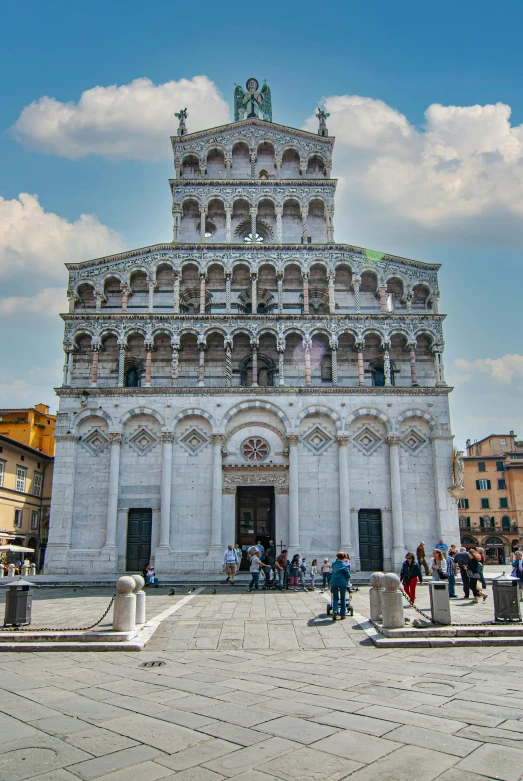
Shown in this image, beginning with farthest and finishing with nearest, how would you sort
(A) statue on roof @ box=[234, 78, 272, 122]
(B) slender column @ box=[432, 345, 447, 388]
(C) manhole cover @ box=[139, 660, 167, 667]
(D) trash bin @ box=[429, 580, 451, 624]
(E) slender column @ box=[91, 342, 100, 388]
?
(A) statue on roof @ box=[234, 78, 272, 122] < (B) slender column @ box=[432, 345, 447, 388] < (E) slender column @ box=[91, 342, 100, 388] < (D) trash bin @ box=[429, 580, 451, 624] < (C) manhole cover @ box=[139, 660, 167, 667]

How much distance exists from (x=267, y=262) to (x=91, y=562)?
18.1 meters

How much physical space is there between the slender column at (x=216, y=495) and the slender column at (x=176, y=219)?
12.5m

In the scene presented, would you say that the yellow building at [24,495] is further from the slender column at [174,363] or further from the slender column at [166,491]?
the slender column at [174,363]

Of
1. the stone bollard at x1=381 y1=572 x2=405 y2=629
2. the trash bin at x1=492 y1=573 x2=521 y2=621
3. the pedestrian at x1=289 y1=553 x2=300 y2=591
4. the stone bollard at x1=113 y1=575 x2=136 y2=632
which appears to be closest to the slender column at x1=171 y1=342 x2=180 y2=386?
the pedestrian at x1=289 y1=553 x2=300 y2=591

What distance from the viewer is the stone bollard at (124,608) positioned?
12.9 m

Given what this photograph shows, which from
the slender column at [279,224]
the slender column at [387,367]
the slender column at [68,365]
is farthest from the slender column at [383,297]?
the slender column at [68,365]

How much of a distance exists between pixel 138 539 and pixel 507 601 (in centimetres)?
1997

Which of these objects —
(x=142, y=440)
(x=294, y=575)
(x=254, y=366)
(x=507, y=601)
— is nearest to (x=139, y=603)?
(x=507, y=601)

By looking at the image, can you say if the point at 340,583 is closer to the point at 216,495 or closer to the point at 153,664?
the point at 153,664

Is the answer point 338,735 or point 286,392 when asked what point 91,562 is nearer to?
point 286,392

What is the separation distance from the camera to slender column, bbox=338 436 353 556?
28.9m

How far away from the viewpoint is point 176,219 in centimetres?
3522

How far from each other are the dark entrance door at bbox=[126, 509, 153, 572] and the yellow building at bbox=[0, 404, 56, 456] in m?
16.8

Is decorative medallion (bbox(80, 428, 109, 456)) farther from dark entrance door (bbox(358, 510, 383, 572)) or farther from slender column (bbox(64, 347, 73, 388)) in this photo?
dark entrance door (bbox(358, 510, 383, 572))
